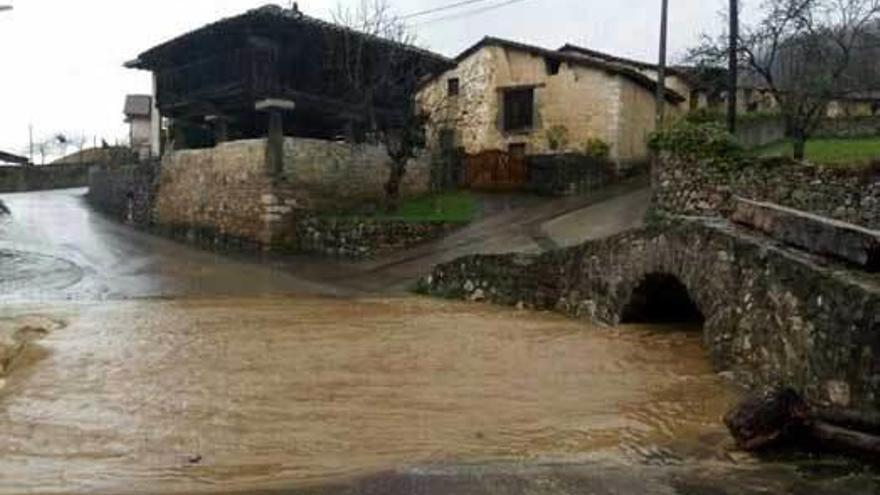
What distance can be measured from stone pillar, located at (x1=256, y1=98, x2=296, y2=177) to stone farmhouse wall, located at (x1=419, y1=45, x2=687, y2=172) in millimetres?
7451

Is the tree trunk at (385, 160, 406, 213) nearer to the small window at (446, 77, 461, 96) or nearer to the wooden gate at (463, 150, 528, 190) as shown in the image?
the wooden gate at (463, 150, 528, 190)

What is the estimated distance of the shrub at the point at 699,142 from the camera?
1997cm

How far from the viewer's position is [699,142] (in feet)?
66.8

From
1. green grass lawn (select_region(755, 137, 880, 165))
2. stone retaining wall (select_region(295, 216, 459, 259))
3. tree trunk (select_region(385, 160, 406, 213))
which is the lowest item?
stone retaining wall (select_region(295, 216, 459, 259))

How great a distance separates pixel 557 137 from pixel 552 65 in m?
2.64

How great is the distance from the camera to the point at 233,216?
83.3 ft

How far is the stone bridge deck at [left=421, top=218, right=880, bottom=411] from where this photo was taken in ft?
23.4

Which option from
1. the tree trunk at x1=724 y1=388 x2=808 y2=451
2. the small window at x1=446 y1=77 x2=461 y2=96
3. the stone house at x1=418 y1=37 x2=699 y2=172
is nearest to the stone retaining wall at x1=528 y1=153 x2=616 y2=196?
the stone house at x1=418 y1=37 x2=699 y2=172

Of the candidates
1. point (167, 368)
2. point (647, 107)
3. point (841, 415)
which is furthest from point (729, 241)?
point (647, 107)

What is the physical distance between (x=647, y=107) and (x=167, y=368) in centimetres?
2506

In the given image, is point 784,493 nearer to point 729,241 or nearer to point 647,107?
point 729,241

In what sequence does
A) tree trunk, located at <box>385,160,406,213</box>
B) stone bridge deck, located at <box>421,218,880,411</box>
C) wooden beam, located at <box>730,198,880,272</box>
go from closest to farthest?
stone bridge deck, located at <box>421,218,880,411</box>
wooden beam, located at <box>730,198,880,272</box>
tree trunk, located at <box>385,160,406,213</box>

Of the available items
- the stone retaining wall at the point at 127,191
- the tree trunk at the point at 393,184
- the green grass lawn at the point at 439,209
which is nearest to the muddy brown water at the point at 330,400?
the green grass lawn at the point at 439,209

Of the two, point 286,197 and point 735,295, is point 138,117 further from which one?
point 735,295
